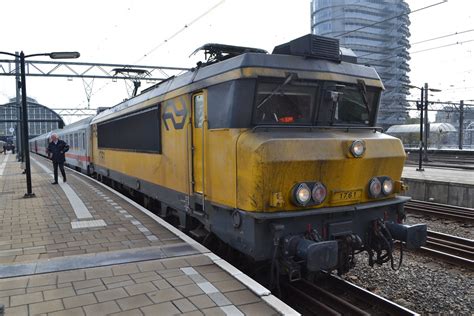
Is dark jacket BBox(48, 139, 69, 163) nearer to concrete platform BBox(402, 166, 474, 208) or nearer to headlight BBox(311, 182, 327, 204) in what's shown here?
headlight BBox(311, 182, 327, 204)

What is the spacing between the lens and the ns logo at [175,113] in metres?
6.70

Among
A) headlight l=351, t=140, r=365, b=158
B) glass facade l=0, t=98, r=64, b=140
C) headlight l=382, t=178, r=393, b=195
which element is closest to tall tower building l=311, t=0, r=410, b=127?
glass facade l=0, t=98, r=64, b=140

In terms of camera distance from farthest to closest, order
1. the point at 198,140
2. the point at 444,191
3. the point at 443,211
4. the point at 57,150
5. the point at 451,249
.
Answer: the point at 57,150, the point at 444,191, the point at 443,211, the point at 451,249, the point at 198,140

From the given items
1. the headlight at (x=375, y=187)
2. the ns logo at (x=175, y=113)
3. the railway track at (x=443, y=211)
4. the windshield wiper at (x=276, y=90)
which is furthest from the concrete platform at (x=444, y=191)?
the windshield wiper at (x=276, y=90)

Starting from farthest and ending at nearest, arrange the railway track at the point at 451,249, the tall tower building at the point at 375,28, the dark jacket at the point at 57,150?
the tall tower building at the point at 375,28 → the dark jacket at the point at 57,150 → the railway track at the point at 451,249

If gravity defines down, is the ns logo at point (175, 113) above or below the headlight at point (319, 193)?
above

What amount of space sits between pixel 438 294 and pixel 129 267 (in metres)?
4.46

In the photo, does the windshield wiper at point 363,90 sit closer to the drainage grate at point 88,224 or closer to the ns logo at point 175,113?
the ns logo at point 175,113

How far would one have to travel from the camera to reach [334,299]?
17.5 ft

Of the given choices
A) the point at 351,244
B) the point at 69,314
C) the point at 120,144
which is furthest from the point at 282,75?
the point at 120,144

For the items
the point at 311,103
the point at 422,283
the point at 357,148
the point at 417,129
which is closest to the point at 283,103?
the point at 311,103

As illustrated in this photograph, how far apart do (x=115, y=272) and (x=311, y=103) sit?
3421 millimetres

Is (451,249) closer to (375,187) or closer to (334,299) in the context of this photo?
(375,187)

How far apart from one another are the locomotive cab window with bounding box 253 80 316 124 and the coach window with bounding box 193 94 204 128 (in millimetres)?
1113
